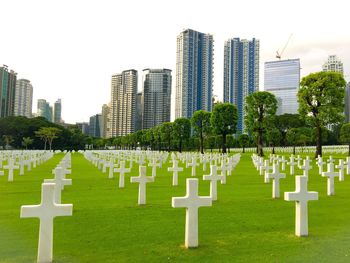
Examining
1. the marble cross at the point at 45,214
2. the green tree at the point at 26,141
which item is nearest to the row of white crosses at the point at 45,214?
the marble cross at the point at 45,214

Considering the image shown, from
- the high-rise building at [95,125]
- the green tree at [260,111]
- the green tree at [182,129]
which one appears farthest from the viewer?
the high-rise building at [95,125]

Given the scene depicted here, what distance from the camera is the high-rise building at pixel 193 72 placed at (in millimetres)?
104375

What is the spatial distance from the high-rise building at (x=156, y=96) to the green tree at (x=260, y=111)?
83.5 m

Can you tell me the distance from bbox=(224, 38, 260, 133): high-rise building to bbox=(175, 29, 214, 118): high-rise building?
12.9 metres

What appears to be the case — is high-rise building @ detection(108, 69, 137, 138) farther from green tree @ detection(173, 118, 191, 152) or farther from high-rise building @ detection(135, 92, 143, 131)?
green tree @ detection(173, 118, 191, 152)

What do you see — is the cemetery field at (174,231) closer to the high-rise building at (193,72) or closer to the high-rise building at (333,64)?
the high-rise building at (193,72)

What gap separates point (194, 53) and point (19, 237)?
103m

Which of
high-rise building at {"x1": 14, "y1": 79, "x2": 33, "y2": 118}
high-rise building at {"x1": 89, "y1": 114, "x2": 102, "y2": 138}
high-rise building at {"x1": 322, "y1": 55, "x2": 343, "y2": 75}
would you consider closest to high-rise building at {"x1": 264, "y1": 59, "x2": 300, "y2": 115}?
high-rise building at {"x1": 322, "y1": 55, "x2": 343, "y2": 75}

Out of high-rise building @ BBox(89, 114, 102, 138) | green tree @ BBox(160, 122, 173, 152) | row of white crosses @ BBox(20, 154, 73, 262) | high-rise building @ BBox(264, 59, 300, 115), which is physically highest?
high-rise building @ BBox(264, 59, 300, 115)

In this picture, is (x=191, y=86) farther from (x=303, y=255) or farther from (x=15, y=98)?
(x=303, y=255)

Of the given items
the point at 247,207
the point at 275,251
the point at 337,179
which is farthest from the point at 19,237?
the point at 337,179

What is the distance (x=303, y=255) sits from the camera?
514cm

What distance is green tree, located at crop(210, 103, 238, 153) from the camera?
4709 cm

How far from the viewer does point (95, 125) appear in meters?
184
